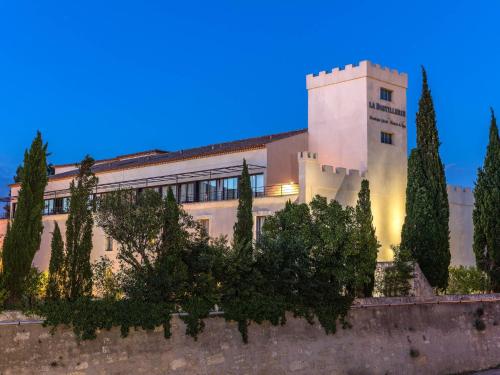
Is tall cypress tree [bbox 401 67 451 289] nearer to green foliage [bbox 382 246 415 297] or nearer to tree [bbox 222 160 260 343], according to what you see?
green foliage [bbox 382 246 415 297]

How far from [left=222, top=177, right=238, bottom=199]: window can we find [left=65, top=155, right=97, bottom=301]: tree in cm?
1859

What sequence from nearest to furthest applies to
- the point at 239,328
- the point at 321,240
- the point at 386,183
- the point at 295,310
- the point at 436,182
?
the point at 239,328, the point at 295,310, the point at 321,240, the point at 436,182, the point at 386,183

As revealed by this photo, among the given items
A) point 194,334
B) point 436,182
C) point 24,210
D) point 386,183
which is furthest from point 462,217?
point 24,210

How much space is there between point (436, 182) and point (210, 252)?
681 inches

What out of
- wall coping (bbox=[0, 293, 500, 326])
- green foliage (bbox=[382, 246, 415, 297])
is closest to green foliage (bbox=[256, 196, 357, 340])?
wall coping (bbox=[0, 293, 500, 326])

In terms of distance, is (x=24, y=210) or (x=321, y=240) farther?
(x=321, y=240)

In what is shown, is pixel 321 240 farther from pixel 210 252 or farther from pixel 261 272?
pixel 210 252

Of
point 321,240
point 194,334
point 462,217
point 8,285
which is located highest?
point 462,217

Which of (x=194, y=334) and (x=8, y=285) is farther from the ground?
(x=8, y=285)

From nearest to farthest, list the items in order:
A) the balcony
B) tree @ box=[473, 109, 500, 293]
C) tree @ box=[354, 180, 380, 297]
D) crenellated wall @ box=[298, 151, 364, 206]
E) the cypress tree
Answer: tree @ box=[354, 180, 380, 297]
the cypress tree
tree @ box=[473, 109, 500, 293]
crenellated wall @ box=[298, 151, 364, 206]
the balcony

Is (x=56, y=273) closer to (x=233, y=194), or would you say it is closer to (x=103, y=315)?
(x=103, y=315)

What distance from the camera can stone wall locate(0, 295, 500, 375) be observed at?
2097 centimetres

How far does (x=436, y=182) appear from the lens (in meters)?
39.1

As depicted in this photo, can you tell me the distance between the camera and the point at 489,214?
3984 cm
